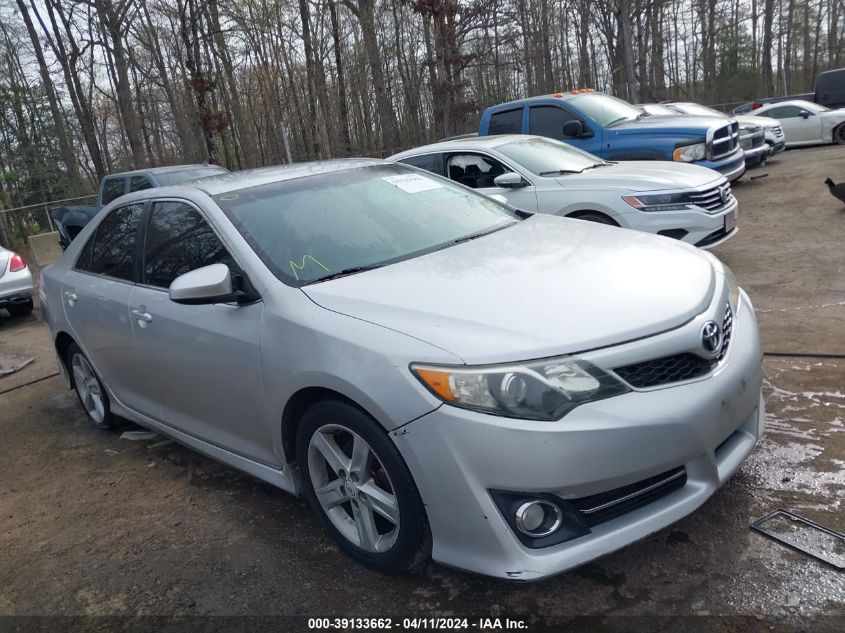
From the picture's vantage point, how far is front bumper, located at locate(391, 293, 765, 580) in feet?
7.23

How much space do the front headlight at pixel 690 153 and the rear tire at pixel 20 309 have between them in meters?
8.90

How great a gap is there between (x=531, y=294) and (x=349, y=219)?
119 centimetres

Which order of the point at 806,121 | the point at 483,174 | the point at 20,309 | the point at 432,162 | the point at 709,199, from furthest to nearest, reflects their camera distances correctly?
the point at 806,121
the point at 20,309
the point at 432,162
the point at 483,174
the point at 709,199

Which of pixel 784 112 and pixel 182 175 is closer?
pixel 182 175

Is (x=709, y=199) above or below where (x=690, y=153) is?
below

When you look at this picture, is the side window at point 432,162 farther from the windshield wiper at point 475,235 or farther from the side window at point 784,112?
the side window at point 784,112

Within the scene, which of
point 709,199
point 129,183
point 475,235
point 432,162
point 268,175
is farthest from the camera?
point 129,183

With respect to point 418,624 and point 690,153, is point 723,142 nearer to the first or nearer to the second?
point 690,153

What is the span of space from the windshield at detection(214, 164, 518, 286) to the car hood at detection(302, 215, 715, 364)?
0.17 meters

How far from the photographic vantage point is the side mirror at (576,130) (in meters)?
9.19

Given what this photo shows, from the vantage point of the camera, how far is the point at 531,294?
2.65 meters

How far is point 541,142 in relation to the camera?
7.70m

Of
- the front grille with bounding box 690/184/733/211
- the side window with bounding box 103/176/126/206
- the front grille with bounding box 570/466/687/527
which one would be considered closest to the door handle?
the front grille with bounding box 570/466/687/527

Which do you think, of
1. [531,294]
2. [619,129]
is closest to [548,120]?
[619,129]
